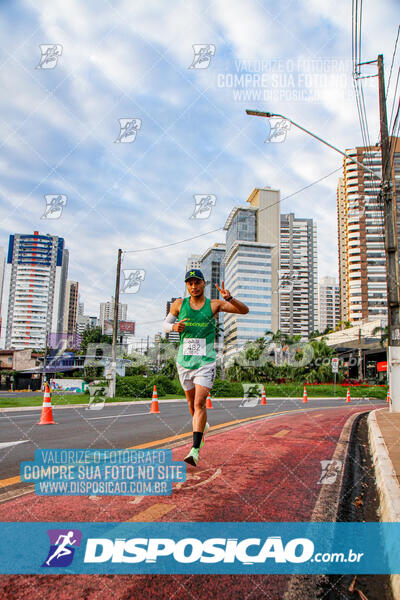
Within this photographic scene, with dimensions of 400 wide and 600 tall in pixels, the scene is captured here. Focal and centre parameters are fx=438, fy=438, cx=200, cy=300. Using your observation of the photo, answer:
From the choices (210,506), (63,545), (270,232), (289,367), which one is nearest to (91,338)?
(289,367)

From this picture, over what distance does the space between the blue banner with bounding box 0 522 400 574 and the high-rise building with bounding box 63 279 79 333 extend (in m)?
184

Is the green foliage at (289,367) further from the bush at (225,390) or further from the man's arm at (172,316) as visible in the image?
the man's arm at (172,316)

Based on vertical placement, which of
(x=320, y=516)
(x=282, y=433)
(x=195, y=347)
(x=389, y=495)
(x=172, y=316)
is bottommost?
(x=282, y=433)

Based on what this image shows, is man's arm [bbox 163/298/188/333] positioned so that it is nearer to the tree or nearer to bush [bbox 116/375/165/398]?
bush [bbox 116/375/165/398]

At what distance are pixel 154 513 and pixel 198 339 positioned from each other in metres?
1.96

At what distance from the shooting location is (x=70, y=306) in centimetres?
19250

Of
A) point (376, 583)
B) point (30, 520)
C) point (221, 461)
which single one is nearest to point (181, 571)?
point (376, 583)

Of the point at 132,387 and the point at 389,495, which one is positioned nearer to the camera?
the point at 389,495

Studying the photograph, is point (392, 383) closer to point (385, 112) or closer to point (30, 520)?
point (385, 112)

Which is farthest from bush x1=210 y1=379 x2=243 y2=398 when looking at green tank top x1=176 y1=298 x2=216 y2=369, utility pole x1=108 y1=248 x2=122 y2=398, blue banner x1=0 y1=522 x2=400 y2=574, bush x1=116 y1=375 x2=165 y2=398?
blue banner x1=0 y1=522 x2=400 y2=574

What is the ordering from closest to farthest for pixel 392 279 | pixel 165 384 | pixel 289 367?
pixel 392 279
pixel 165 384
pixel 289 367

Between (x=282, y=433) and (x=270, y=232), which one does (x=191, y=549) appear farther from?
(x=270, y=232)

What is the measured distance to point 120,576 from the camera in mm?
2068

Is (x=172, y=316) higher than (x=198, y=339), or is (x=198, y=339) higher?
(x=172, y=316)
